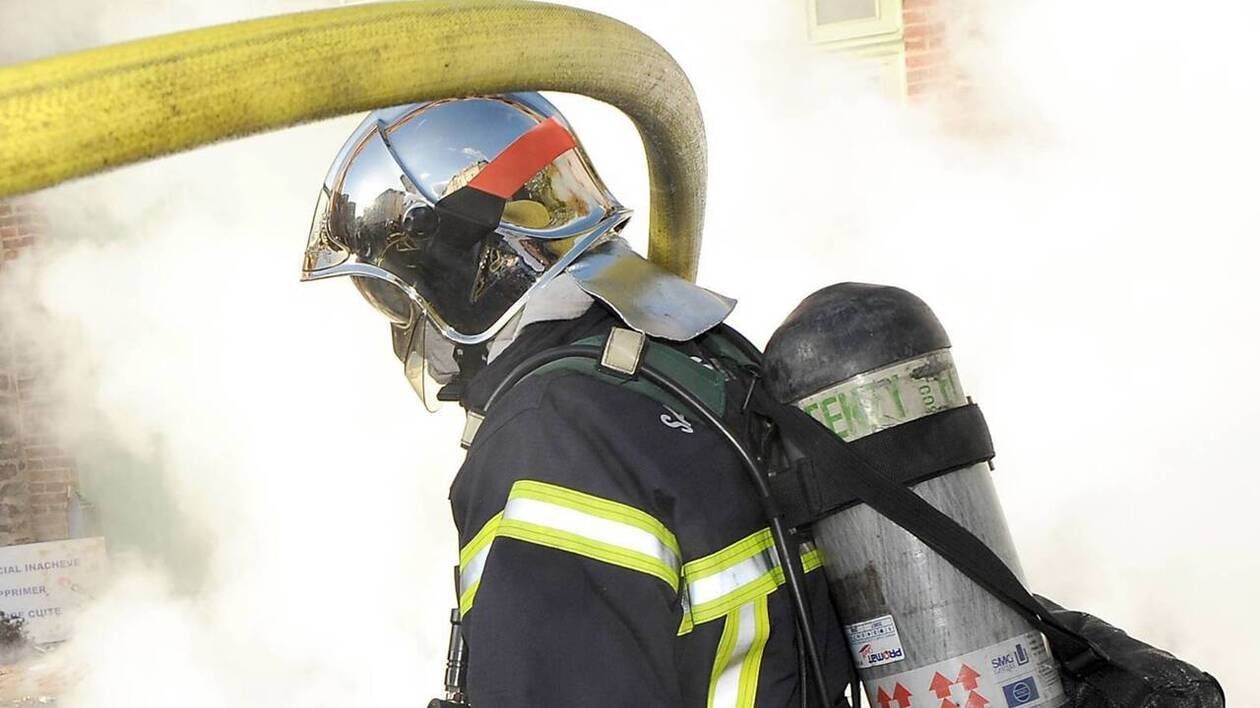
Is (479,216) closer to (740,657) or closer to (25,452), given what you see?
(740,657)

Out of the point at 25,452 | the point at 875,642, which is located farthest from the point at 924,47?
the point at 25,452

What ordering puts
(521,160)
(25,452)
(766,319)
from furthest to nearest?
(25,452) < (766,319) < (521,160)

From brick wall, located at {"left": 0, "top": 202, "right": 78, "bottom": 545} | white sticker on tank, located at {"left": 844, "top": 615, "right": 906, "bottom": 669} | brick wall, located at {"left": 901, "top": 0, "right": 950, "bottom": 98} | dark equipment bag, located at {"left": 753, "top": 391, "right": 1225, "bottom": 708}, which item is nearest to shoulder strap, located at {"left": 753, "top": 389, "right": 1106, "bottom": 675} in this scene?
dark equipment bag, located at {"left": 753, "top": 391, "right": 1225, "bottom": 708}

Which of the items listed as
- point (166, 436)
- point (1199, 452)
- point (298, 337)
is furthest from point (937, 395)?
point (166, 436)

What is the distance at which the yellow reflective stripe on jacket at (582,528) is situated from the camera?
1.39m

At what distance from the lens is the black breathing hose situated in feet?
5.03

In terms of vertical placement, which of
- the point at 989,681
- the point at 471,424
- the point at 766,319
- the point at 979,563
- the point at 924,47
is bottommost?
the point at 989,681

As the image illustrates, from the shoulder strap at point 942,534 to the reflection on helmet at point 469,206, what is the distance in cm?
50

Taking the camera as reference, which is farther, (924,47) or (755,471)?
(924,47)

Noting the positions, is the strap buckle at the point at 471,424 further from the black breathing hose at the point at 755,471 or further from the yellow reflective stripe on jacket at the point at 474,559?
the yellow reflective stripe on jacket at the point at 474,559

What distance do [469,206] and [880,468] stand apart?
689mm

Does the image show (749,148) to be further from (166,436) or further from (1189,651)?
(166,436)

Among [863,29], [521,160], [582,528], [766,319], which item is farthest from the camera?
[863,29]

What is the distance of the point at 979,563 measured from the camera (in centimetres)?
152
